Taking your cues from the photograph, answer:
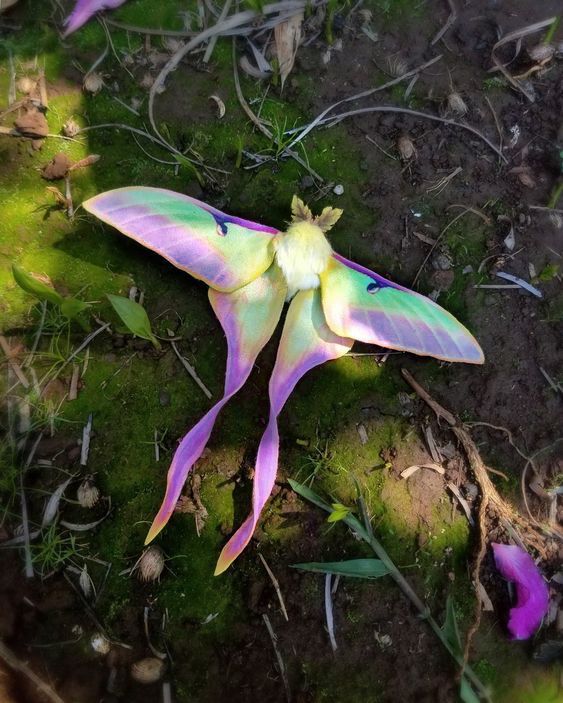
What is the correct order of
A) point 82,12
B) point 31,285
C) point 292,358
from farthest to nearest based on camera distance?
point 82,12 < point 292,358 < point 31,285

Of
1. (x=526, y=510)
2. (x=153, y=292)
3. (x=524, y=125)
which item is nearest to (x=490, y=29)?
(x=524, y=125)

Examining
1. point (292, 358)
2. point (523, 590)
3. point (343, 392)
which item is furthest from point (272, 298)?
point (523, 590)

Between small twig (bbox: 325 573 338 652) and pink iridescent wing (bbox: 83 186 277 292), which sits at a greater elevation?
pink iridescent wing (bbox: 83 186 277 292)

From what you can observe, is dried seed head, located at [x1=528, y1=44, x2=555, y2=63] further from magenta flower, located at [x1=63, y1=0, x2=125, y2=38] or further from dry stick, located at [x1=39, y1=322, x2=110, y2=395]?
dry stick, located at [x1=39, y1=322, x2=110, y2=395]

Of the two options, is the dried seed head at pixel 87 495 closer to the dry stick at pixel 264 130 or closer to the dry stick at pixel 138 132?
the dry stick at pixel 138 132

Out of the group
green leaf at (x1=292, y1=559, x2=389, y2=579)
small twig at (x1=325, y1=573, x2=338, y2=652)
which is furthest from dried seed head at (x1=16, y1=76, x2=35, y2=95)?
small twig at (x1=325, y1=573, x2=338, y2=652)

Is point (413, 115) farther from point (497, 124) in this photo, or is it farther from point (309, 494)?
point (309, 494)
